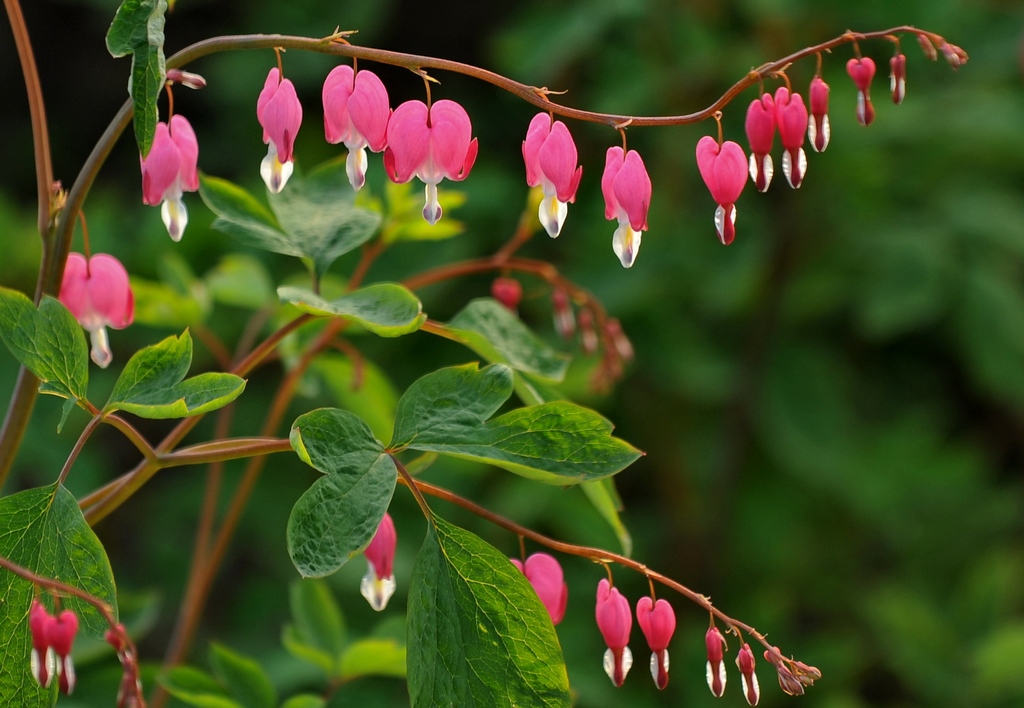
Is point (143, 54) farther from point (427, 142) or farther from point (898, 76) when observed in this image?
point (898, 76)

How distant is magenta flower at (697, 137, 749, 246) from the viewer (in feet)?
2.23

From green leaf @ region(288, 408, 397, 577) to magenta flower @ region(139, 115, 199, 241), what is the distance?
17 centimetres

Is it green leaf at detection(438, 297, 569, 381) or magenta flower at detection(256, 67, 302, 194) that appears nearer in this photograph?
magenta flower at detection(256, 67, 302, 194)

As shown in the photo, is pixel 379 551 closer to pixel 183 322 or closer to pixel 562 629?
pixel 183 322

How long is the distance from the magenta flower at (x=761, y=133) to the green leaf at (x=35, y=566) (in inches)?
17.4

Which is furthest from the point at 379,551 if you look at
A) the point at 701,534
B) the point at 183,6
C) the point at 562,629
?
the point at 183,6

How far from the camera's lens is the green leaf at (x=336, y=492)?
1.88 ft

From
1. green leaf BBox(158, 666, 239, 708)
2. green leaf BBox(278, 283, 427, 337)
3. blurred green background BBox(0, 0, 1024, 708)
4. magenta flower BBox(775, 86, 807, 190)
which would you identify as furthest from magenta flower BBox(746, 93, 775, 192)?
blurred green background BBox(0, 0, 1024, 708)

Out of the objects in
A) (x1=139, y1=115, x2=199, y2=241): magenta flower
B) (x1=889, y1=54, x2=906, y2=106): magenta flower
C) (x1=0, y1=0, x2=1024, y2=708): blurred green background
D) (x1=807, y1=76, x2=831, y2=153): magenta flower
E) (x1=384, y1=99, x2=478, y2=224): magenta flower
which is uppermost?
(x1=889, y1=54, x2=906, y2=106): magenta flower

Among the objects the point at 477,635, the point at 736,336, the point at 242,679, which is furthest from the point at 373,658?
the point at 736,336

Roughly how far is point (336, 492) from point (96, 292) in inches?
11.2

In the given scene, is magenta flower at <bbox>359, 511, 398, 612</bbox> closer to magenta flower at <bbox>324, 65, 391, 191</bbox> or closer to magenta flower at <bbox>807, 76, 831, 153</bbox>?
magenta flower at <bbox>324, 65, 391, 191</bbox>

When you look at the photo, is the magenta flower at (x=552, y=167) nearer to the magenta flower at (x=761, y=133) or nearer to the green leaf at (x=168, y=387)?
the magenta flower at (x=761, y=133)

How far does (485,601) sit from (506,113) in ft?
5.51
